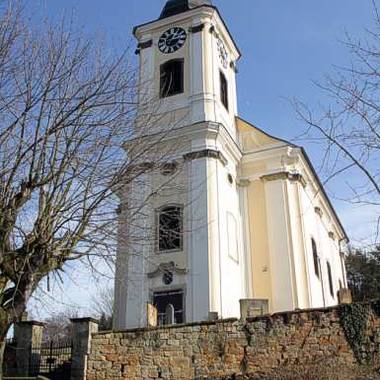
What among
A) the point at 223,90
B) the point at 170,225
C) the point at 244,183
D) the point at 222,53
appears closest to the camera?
the point at 170,225

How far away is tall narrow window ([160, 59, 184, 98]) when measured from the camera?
2494cm

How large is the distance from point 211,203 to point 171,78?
721cm

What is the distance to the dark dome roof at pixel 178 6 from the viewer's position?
26866mm

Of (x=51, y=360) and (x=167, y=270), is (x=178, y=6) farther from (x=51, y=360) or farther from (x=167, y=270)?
(x=51, y=360)

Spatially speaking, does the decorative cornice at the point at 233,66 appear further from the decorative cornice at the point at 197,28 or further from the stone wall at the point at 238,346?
the stone wall at the point at 238,346

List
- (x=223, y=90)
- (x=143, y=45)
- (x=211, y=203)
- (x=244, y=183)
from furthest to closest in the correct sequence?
1. (x=143, y=45)
2. (x=223, y=90)
3. (x=244, y=183)
4. (x=211, y=203)

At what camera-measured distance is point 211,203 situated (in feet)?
69.7

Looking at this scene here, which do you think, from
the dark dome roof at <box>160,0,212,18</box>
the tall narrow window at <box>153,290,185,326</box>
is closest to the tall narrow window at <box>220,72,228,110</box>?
the dark dome roof at <box>160,0,212,18</box>

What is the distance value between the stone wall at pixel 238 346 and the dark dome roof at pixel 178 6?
1711 centimetres

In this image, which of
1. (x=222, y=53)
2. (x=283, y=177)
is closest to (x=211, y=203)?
(x=283, y=177)

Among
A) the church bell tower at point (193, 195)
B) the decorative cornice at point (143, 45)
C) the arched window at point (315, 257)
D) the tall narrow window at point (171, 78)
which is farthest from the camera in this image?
the decorative cornice at point (143, 45)

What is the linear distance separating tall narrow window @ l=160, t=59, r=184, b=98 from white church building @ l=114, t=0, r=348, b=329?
0.05m

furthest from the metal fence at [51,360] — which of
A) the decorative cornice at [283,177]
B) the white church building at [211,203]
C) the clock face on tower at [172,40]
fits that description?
the clock face on tower at [172,40]

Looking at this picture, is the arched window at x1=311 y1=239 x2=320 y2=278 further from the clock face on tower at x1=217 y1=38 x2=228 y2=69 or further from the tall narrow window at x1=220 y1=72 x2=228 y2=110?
the clock face on tower at x1=217 y1=38 x2=228 y2=69
